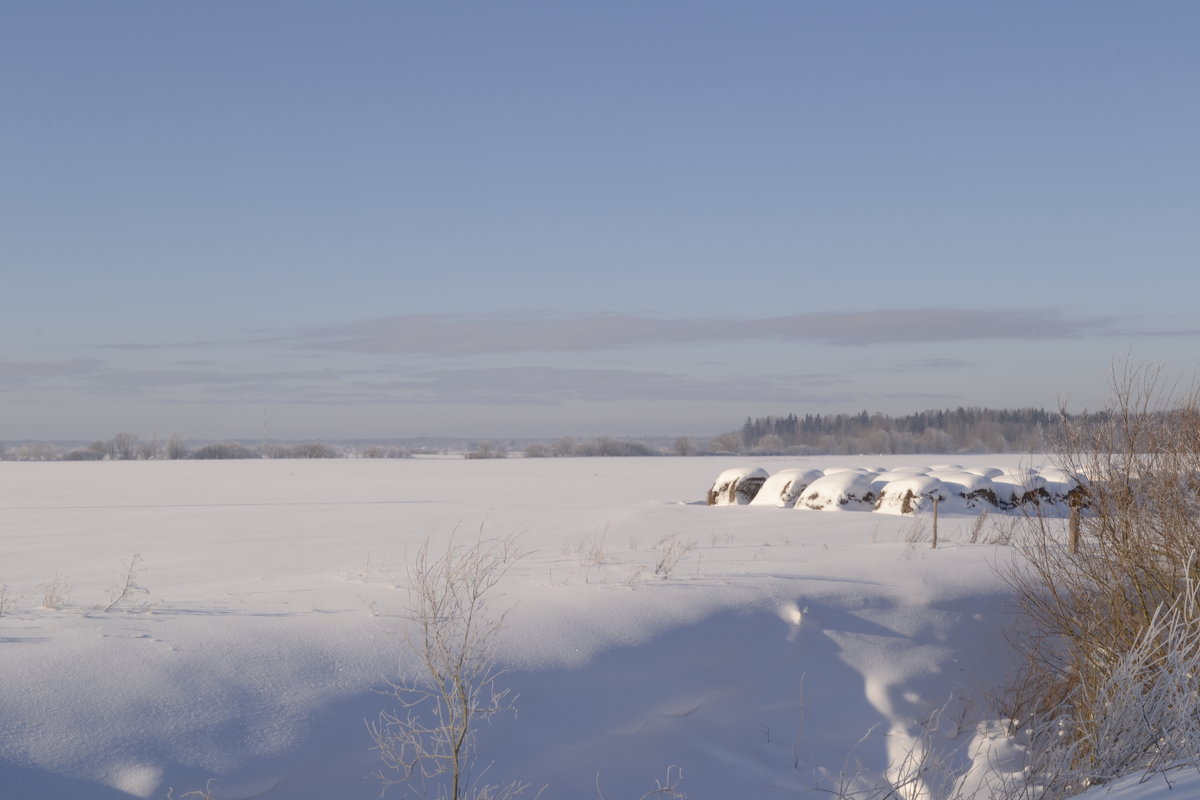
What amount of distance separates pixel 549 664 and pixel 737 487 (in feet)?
62.6

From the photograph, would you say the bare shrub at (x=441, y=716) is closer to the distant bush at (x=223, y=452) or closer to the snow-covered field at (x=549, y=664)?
the snow-covered field at (x=549, y=664)

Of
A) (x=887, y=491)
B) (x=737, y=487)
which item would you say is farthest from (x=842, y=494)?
(x=737, y=487)

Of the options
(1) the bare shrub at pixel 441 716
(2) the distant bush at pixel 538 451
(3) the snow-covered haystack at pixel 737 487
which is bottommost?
(2) the distant bush at pixel 538 451

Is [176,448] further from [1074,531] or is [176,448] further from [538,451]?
[1074,531]

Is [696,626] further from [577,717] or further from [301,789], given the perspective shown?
[301,789]

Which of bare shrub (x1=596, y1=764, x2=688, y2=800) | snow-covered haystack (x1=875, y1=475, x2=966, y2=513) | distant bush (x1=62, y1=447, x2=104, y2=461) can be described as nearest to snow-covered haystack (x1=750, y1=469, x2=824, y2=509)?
snow-covered haystack (x1=875, y1=475, x2=966, y2=513)

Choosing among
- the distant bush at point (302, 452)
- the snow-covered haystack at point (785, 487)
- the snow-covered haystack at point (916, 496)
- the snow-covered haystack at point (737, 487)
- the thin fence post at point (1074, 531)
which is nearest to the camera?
the thin fence post at point (1074, 531)

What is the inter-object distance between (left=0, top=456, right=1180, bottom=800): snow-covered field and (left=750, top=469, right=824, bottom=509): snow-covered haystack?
7953mm

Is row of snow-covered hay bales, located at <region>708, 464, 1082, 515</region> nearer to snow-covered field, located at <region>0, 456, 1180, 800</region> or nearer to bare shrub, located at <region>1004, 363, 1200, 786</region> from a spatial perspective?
snow-covered field, located at <region>0, 456, 1180, 800</region>

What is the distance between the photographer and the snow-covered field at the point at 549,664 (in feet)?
26.1

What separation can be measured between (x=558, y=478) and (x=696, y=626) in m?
37.4

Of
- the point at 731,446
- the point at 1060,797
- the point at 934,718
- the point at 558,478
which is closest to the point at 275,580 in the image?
the point at 934,718

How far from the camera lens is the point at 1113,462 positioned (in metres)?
11.2

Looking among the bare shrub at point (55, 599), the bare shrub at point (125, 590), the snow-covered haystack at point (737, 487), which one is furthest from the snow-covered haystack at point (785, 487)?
the bare shrub at point (55, 599)
